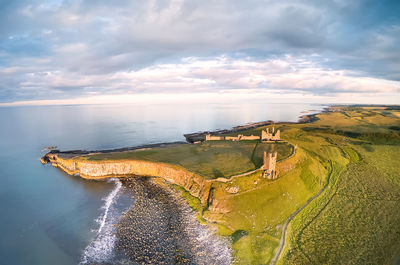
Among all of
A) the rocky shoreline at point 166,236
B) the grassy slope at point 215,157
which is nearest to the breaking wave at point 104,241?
the rocky shoreline at point 166,236

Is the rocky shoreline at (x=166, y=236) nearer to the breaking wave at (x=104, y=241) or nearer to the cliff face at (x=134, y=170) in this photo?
the breaking wave at (x=104, y=241)

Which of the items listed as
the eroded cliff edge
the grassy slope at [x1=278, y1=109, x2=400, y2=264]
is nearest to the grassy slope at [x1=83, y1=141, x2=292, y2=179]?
the eroded cliff edge

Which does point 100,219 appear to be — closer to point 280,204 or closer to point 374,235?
point 280,204

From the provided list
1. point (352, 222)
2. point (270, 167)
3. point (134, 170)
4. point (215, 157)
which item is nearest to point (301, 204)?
point (352, 222)

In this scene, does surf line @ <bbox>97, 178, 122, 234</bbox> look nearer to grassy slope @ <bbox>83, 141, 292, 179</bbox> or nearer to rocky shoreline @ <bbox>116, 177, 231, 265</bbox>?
rocky shoreline @ <bbox>116, 177, 231, 265</bbox>

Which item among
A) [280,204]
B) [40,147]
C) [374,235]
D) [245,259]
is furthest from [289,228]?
[40,147]

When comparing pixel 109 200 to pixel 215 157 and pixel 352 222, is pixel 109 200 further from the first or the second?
pixel 352 222
